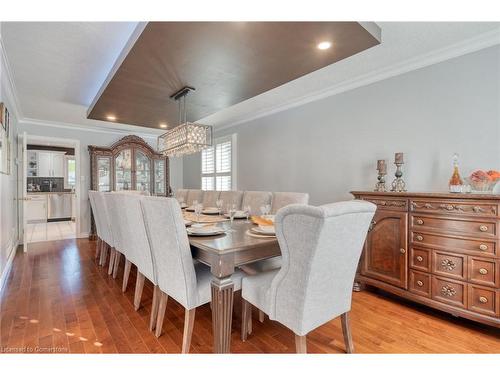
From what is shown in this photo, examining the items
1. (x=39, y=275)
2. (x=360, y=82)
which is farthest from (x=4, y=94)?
(x=360, y=82)

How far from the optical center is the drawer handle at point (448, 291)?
1.96 m

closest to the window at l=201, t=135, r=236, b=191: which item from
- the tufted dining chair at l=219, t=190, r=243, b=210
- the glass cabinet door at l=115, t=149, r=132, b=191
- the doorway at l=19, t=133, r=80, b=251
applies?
the tufted dining chair at l=219, t=190, r=243, b=210

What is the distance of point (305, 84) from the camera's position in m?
3.21

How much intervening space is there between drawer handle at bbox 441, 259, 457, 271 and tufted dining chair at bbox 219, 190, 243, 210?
2182mm

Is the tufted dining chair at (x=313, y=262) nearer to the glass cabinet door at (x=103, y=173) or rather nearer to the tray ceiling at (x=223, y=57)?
the tray ceiling at (x=223, y=57)

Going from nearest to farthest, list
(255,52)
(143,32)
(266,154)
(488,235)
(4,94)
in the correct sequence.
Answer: (143,32) → (488,235) → (255,52) → (4,94) → (266,154)

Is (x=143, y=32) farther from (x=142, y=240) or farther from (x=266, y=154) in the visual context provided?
(x=266, y=154)

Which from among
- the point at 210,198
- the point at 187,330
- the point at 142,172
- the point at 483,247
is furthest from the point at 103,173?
the point at 483,247

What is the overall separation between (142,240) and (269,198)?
A: 1.53 metres

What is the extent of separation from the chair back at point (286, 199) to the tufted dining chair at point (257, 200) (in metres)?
0.12

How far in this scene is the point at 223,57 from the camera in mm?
2094

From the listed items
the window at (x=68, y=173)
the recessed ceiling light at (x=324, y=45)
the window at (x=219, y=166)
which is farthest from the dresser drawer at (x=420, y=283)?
the window at (x=68, y=173)

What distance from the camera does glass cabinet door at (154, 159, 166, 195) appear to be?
5.89 m

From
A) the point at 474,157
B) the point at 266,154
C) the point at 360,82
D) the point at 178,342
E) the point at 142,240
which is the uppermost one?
the point at 360,82
